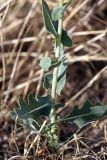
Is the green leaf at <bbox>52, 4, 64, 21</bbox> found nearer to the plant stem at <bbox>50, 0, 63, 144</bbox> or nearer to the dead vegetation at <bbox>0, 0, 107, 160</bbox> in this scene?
the plant stem at <bbox>50, 0, 63, 144</bbox>

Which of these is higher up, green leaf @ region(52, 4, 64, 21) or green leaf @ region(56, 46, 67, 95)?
green leaf @ region(52, 4, 64, 21)

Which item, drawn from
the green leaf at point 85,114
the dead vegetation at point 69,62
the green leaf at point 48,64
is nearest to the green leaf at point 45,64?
the green leaf at point 48,64

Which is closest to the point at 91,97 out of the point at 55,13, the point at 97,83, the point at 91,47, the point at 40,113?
the point at 97,83

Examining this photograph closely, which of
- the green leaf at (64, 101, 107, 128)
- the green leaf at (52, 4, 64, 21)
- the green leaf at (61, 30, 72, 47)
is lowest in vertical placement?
the green leaf at (64, 101, 107, 128)

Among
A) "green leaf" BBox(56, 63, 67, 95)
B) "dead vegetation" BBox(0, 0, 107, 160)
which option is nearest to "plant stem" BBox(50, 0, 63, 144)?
"green leaf" BBox(56, 63, 67, 95)

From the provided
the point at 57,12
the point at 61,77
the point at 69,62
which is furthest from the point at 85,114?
the point at 69,62

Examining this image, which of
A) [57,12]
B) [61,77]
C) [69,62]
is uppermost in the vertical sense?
[57,12]

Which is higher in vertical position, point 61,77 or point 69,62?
point 61,77

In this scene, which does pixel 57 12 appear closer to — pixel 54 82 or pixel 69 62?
pixel 54 82
